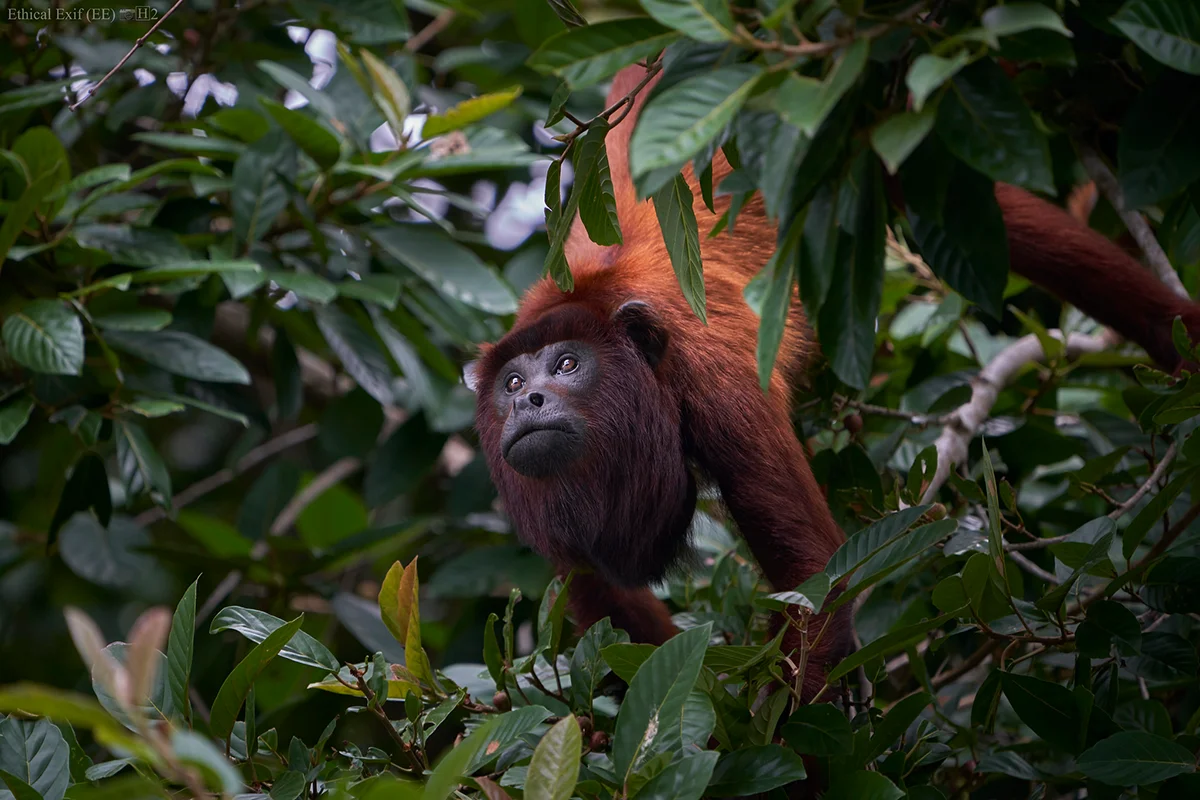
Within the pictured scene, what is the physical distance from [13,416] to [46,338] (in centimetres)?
34

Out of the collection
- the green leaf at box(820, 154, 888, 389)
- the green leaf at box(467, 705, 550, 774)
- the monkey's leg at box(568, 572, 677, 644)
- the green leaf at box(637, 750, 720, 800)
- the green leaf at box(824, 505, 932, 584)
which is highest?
the green leaf at box(820, 154, 888, 389)

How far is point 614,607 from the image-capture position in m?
3.38

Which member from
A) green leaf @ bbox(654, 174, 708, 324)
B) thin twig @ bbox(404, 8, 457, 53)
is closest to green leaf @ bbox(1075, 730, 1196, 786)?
green leaf @ bbox(654, 174, 708, 324)

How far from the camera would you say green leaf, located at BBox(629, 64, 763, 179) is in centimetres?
135

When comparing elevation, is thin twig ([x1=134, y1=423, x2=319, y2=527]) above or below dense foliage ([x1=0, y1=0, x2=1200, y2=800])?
below

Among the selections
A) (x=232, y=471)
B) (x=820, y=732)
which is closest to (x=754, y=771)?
(x=820, y=732)

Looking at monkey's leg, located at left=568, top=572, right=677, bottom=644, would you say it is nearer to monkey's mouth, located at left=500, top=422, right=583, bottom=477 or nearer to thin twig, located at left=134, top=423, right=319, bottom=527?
monkey's mouth, located at left=500, top=422, right=583, bottom=477

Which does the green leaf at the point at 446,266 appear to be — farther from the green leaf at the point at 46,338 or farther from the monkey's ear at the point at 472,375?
the green leaf at the point at 46,338

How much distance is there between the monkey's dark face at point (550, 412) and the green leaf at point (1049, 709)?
1321 mm

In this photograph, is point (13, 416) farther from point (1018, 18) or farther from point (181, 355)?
point (1018, 18)

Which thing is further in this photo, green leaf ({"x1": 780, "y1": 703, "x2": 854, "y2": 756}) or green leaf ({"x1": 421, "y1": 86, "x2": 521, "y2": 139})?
green leaf ({"x1": 421, "y1": 86, "x2": 521, "y2": 139})

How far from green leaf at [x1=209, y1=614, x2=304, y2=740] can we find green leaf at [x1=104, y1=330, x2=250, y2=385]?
5.26ft

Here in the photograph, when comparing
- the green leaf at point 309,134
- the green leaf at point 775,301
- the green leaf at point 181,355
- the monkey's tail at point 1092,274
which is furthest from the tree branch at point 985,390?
the green leaf at point 309,134

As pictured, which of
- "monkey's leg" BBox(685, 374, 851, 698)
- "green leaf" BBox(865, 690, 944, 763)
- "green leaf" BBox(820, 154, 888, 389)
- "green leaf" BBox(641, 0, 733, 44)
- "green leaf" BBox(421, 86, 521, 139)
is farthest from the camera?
"green leaf" BBox(421, 86, 521, 139)
